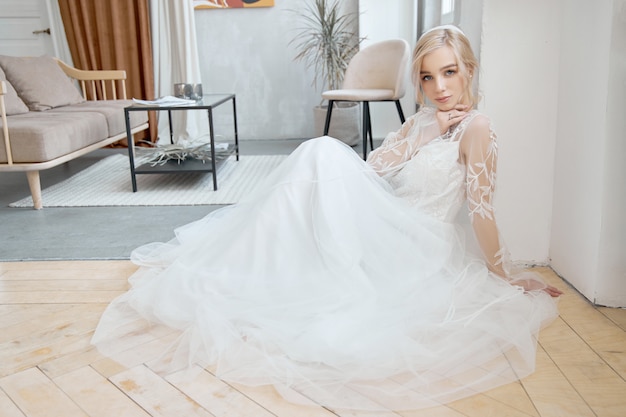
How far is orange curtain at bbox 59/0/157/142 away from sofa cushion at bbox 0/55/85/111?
31.5 inches

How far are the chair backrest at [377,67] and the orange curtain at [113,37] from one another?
213 centimetres

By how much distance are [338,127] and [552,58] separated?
301 cm

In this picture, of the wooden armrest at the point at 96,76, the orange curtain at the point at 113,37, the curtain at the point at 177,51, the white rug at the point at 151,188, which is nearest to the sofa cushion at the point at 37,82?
the wooden armrest at the point at 96,76

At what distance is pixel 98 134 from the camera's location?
12.8 feet

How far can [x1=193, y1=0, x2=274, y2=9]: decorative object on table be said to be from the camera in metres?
5.33

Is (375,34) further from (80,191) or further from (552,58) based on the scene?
(552,58)

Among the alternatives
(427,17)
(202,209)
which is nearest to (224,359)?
(202,209)

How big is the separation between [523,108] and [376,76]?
226 cm

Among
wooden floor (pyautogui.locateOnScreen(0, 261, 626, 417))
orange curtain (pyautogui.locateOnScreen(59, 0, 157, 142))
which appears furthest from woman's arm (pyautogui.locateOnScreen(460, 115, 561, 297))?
orange curtain (pyautogui.locateOnScreen(59, 0, 157, 142))

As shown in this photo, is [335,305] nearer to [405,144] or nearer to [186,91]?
[405,144]

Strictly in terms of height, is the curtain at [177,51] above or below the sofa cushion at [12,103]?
above

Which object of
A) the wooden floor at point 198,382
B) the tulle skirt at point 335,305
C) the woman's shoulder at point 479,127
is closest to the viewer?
the wooden floor at point 198,382

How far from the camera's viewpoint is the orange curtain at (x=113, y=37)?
5.22 m

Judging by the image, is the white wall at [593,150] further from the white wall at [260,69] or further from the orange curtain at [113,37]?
the orange curtain at [113,37]
